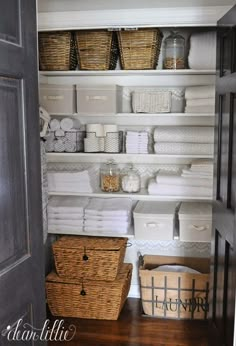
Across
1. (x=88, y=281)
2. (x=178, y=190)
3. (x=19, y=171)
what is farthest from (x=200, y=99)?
(x=19, y=171)

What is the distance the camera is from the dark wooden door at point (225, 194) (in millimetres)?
1957

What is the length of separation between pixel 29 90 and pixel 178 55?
166 cm

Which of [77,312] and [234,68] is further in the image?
[77,312]

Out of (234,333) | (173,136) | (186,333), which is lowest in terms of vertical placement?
(186,333)

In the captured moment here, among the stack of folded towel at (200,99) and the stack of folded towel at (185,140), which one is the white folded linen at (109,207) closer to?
the stack of folded towel at (185,140)

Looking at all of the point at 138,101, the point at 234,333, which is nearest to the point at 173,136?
the point at 138,101

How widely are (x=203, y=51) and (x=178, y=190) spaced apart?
988 mm

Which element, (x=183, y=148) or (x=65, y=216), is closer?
(x=183, y=148)

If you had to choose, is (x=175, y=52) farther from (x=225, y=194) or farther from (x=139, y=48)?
(x=225, y=194)

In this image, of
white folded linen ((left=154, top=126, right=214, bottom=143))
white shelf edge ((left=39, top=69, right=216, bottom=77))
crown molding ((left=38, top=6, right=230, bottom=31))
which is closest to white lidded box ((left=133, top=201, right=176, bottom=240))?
white folded linen ((left=154, top=126, right=214, bottom=143))

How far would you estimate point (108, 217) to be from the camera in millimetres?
3186

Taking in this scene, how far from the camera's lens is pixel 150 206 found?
333 centimetres

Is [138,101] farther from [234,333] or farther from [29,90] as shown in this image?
[234,333]

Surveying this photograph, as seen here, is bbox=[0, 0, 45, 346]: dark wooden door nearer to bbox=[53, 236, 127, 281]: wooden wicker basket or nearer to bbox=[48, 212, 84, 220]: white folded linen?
bbox=[53, 236, 127, 281]: wooden wicker basket
